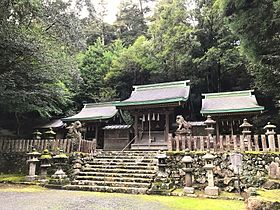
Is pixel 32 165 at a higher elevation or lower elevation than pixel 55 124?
lower

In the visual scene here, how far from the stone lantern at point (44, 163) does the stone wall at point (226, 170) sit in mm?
5488

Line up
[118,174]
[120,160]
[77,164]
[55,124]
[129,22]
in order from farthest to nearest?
[129,22]
[55,124]
[120,160]
[77,164]
[118,174]

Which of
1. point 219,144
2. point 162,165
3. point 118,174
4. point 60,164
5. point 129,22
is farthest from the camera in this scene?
point 129,22

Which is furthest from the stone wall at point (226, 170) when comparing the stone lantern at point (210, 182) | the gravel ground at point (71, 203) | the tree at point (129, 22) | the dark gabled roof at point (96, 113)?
the tree at point (129, 22)

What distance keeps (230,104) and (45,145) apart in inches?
439

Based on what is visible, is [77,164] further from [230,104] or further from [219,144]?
[230,104]

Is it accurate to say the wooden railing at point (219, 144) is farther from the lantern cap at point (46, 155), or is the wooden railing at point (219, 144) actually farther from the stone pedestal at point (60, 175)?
the lantern cap at point (46, 155)

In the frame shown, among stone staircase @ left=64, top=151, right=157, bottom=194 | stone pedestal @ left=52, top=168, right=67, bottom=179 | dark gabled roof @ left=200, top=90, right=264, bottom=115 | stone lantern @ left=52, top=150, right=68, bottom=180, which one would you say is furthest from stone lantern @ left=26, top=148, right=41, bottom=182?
dark gabled roof @ left=200, top=90, right=264, bottom=115

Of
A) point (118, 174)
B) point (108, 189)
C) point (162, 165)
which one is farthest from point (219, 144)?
point (108, 189)

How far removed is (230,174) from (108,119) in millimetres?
10886

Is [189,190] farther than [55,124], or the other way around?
[55,124]

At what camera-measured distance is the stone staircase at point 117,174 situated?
29.3 feet

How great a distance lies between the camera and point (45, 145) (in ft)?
40.5

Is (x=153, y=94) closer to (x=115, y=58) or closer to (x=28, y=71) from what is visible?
(x=28, y=71)
